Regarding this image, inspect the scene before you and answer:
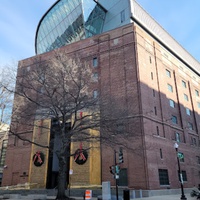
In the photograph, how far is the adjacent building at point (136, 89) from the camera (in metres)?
28.4

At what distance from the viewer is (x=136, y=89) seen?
102 ft

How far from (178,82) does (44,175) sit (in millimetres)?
28982

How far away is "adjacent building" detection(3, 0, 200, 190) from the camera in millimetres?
28375

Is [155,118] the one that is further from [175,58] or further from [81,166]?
[175,58]

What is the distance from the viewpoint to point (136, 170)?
89.4ft

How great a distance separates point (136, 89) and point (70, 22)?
23.7 meters

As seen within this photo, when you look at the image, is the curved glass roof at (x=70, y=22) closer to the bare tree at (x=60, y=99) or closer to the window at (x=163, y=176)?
the bare tree at (x=60, y=99)

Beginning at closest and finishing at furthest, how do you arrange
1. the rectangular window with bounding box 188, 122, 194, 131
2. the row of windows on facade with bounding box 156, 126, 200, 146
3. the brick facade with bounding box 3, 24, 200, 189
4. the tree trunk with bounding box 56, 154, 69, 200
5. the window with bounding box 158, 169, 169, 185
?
1. the tree trunk with bounding box 56, 154, 69, 200
2. the brick facade with bounding box 3, 24, 200, 189
3. the window with bounding box 158, 169, 169, 185
4. the row of windows on facade with bounding box 156, 126, 200, 146
5. the rectangular window with bounding box 188, 122, 194, 131

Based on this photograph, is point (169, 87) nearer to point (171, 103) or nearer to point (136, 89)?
point (171, 103)

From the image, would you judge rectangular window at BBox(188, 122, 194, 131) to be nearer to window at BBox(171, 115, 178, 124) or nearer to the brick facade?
the brick facade

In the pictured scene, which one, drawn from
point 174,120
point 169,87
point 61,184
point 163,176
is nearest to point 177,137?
point 174,120

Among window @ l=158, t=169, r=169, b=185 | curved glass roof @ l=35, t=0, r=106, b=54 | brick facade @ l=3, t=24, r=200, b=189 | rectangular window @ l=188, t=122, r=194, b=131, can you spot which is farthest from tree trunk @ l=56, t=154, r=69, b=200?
rectangular window @ l=188, t=122, r=194, b=131

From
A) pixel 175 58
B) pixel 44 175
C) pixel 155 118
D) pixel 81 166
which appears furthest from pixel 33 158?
pixel 175 58

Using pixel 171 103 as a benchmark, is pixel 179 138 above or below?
below
